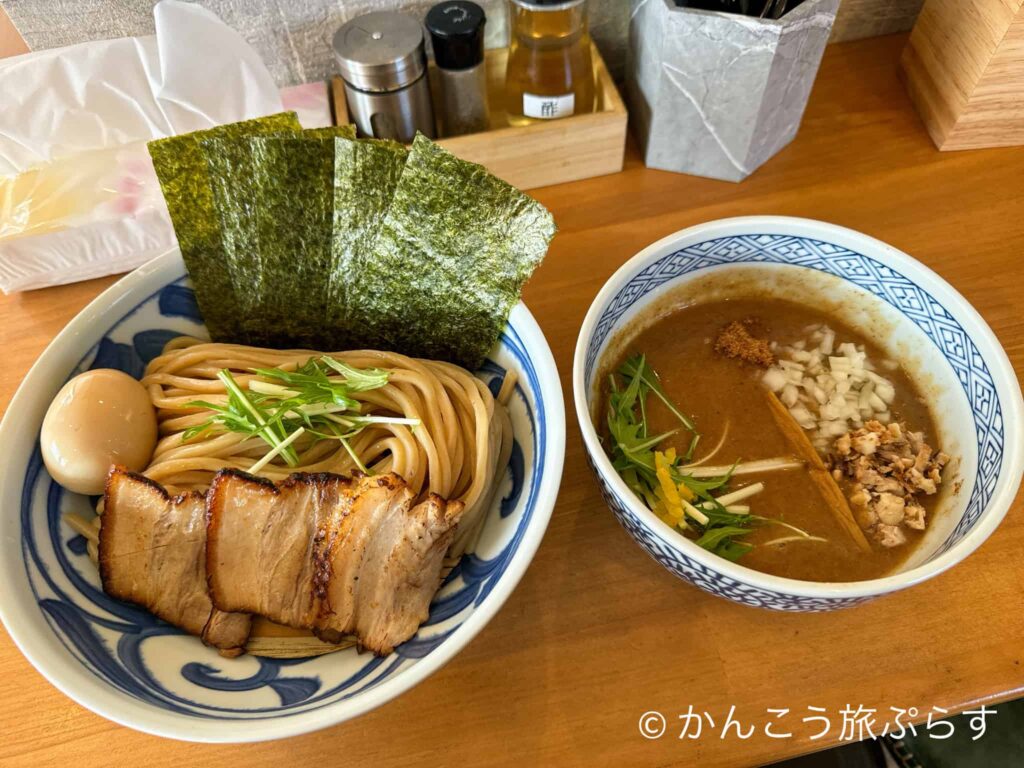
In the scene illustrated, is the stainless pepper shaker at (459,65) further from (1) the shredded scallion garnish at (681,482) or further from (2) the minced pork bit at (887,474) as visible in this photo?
(2) the minced pork bit at (887,474)

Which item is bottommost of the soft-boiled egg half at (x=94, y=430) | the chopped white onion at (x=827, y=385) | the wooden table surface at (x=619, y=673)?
the wooden table surface at (x=619, y=673)

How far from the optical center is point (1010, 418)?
0.84 m

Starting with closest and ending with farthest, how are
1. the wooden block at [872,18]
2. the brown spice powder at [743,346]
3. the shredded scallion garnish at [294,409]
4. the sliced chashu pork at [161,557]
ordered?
the sliced chashu pork at [161,557] → the shredded scallion garnish at [294,409] → the brown spice powder at [743,346] → the wooden block at [872,18]

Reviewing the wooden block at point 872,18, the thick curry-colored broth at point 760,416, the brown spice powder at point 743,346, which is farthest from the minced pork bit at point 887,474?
the wooden block at point 872,18

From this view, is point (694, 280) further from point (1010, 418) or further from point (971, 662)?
point (971, 662)

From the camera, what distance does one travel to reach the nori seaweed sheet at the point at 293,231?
0.96 meters

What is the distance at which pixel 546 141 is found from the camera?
1.27 metres

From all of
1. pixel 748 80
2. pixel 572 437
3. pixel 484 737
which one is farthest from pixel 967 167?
pixel 484 737

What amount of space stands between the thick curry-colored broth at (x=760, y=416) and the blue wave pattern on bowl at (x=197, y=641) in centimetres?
20

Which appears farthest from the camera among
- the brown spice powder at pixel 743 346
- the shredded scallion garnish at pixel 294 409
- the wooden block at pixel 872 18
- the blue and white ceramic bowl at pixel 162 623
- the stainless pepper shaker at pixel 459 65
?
the wooden block at pixel 872 18

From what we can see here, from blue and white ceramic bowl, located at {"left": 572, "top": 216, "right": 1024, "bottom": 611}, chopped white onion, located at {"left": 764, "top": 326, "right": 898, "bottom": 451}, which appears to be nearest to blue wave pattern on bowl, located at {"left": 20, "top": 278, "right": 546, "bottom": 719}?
blue and white ceramic bowl, located at {"left": 572, "top": 216, "right": 1024, "bottom": 611}

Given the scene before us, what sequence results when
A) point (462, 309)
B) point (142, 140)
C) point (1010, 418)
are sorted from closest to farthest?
point (1010, 418) < point (462, 309) < point (142, 140)

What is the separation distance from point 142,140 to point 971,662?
4.73ft

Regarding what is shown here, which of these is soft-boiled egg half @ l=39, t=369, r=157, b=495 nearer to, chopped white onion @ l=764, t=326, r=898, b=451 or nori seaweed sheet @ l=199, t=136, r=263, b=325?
nori seaweed sheet @ l=199, t=136, r=263, b=325
